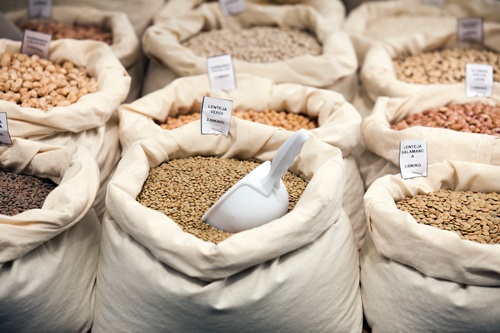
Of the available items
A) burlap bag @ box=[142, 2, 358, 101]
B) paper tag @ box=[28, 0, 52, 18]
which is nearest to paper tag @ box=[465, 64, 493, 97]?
burlap bag @ box=[142, 2, 358, 101]

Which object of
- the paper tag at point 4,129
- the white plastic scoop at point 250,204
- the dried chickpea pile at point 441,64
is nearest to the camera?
the white plastic scoop at point 250,204

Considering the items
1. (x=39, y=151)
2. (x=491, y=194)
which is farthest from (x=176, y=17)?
(x=491, y=194)

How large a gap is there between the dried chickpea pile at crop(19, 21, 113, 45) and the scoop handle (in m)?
1.27

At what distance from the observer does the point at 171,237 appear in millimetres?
1225

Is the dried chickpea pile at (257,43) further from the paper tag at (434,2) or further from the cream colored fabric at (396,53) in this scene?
the paper tag at (434,2)

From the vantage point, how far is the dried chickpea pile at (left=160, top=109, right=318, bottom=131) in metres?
1.84

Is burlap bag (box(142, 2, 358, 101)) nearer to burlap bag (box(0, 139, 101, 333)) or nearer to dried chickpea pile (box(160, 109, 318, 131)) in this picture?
dried chickpea pile (box(160, 109, 318, 131))

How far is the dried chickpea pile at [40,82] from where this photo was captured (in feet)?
5.63

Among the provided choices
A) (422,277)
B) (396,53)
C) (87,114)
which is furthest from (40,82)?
(396,53)

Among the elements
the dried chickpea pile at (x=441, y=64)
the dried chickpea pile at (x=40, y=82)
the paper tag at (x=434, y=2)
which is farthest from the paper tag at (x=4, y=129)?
the paper tag at (x=434, y=2)

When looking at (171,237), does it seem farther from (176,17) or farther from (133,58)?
(176,17)

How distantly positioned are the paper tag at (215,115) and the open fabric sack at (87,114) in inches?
12.3

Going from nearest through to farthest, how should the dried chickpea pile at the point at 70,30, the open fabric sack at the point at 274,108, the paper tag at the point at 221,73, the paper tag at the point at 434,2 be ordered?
the open fabric sack at the point at 274,108
the paper tag at the point at 221,73
the dried chickpea pile at the point at 70,30
the paper tag at the point at 434,2

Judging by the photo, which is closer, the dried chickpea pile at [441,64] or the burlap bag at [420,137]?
the burlap bag at [420,137]
